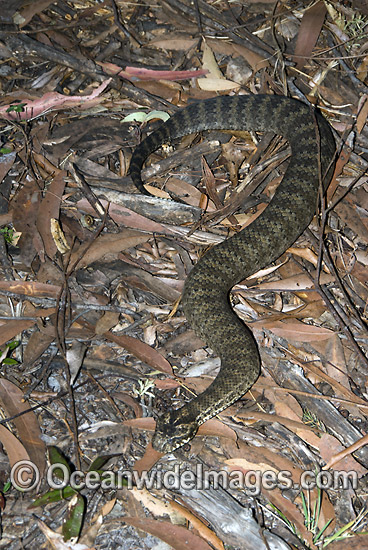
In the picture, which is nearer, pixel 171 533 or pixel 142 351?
pixel 171 533

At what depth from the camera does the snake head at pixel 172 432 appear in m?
3.86

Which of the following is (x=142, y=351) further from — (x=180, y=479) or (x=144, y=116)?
(x=144, y=116)

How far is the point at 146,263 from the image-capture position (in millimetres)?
4957

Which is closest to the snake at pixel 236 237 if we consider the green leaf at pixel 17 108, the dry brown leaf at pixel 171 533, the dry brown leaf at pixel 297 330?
the dry brown leaf at pixel 297 330

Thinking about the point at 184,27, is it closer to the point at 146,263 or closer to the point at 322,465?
the point at 146,263

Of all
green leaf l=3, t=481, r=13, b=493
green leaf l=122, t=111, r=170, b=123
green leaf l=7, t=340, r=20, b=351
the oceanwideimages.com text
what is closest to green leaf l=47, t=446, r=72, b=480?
the oceanwideimages.com text

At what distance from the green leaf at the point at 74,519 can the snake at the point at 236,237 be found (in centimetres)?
64

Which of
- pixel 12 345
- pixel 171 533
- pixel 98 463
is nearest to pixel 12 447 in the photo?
pixel 98 463

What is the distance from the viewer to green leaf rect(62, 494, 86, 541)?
3488mm

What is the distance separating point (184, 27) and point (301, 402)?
4.63 metres

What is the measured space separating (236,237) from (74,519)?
2.70 m

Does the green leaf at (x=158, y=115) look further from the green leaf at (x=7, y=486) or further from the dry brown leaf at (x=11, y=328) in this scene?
the green leaf at (x=7, y=486)

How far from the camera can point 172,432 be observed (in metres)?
3.87

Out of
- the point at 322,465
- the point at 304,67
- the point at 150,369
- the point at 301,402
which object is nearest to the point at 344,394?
the point at 301,402
